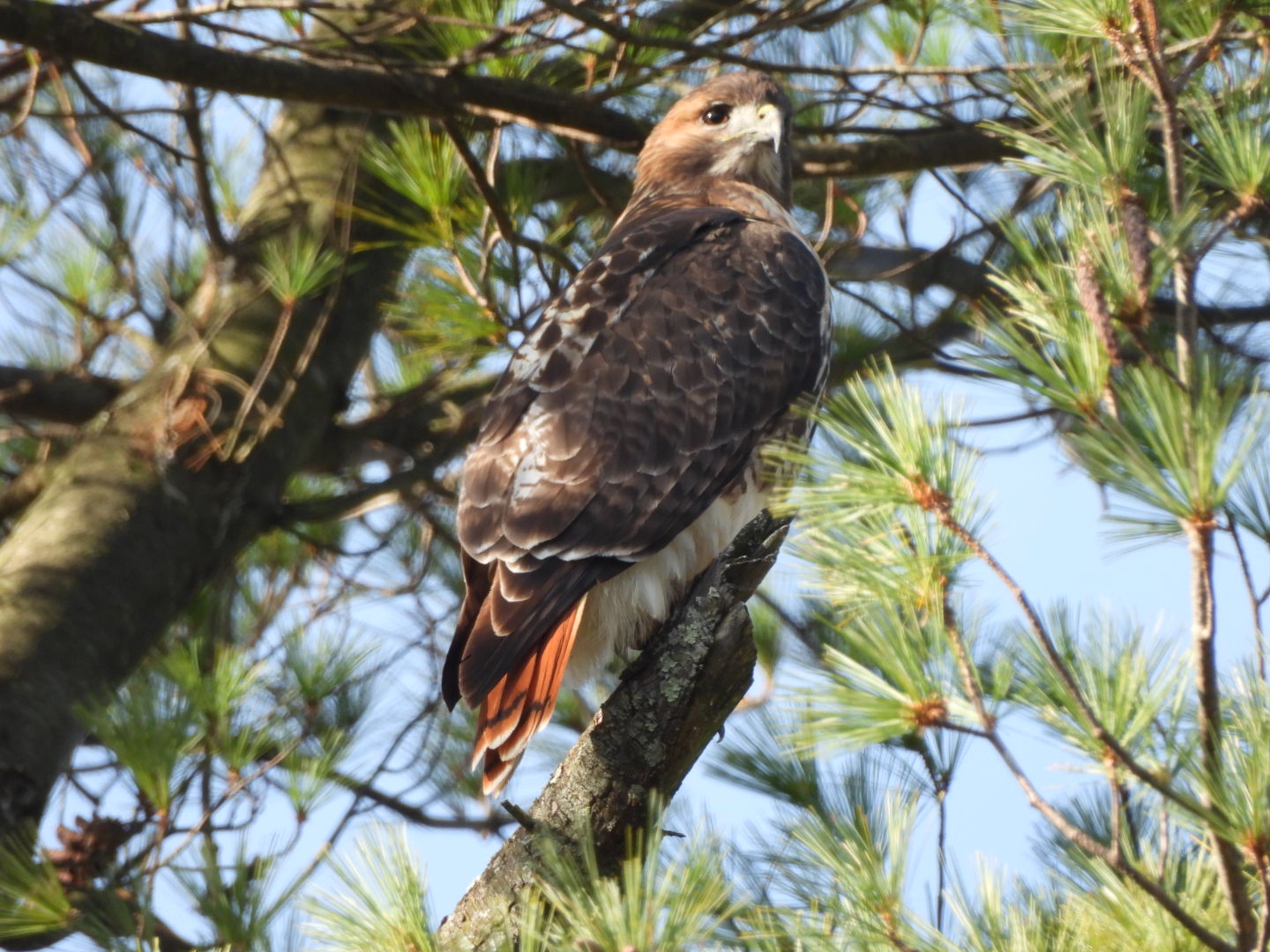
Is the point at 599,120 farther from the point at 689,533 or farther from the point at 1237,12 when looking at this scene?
the point at 1237,12

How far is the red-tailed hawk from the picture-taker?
10.5ft

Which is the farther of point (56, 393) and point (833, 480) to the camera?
point (56, 393)

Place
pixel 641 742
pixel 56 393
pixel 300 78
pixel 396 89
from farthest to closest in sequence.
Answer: pixel 56 393 < pixel 396 89 < pixel 300 78 < pixel 641 742

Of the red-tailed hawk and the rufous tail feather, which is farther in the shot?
the red-tailed hawk

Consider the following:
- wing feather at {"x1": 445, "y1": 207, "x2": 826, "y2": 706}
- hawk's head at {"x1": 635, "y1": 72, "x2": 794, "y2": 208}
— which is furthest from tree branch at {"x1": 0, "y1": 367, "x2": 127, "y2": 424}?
hawk's head at {"x1": 635, "y1": 72, "x2": 794, "y2": 208}

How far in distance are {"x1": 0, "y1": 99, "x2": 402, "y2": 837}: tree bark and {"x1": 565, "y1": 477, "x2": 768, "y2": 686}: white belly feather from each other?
1.34 meters

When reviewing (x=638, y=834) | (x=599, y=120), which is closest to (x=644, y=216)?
(x=599, y=120)

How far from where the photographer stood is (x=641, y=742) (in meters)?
2.79

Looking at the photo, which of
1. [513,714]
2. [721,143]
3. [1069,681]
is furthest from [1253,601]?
[721,143]

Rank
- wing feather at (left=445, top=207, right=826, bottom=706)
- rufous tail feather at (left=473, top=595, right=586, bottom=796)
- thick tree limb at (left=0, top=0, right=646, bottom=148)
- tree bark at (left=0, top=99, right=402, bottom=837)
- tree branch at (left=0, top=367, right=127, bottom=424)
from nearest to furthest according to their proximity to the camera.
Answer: rufous tail feather at (left=473, top=595, right=586, bottom=796), wing feather at (left=445, top=207, right=826, bottom=706), thick tree limb at (left=0, top=0, right=646, bottom=148), tree bark at (left=0, top=99, right=402, bottom=837), tree branch at (left=0, top=367, right=127, bottom=424)

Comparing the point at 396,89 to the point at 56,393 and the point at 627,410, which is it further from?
the point at 56,393

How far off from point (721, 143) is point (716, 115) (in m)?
0.11

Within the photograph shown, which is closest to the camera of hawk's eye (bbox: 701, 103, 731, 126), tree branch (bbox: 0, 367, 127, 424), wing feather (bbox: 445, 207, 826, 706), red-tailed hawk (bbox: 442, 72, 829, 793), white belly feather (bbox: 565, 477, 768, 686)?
red-tailed hawk (bbox: 442, 72, 829, 793)

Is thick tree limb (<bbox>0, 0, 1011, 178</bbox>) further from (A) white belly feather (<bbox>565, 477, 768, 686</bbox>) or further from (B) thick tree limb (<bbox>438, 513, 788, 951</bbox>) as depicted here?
(B) thick tree limb (<bbox>438, 513, 788, 951</bbox>)
